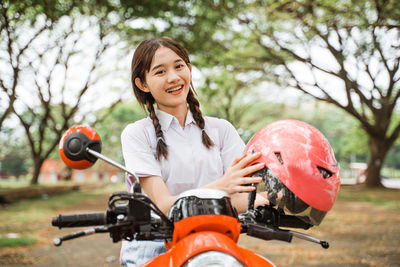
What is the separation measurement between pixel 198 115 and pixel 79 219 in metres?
0.95

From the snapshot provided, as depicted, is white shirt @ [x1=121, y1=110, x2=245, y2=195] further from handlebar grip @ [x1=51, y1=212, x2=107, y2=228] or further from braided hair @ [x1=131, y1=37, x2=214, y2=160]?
handlebar grip @ [x1=51, y1=212, x2=107, y2=228]

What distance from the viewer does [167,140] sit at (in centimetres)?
187

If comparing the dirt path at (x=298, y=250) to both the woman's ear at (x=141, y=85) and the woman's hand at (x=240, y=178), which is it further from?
the woman's hand at (x=240, y=178)

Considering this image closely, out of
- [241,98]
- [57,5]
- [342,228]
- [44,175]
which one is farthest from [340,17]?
[44,175]

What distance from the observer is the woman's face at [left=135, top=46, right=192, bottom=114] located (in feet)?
5.73

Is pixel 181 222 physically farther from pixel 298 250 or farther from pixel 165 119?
pixel 298 250

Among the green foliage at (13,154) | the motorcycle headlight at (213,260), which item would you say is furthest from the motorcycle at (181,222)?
the green foliage at (13,154)

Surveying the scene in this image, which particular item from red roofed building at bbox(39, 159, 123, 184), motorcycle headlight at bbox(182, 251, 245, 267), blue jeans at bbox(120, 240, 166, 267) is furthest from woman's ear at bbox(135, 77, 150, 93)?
red roofed building at bbox(39, 159, 123, 184)

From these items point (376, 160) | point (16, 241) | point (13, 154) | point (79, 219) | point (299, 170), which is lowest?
point (13, 154)

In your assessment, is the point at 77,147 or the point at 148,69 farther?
the point at 148,69

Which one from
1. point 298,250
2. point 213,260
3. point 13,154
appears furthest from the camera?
point 13,154

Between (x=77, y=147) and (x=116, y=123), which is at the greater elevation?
(x=77, y=147)

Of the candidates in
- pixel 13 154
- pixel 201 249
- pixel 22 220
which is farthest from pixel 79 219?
pixel 13 154

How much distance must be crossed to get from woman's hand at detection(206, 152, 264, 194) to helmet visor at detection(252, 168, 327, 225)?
1.2 inches
